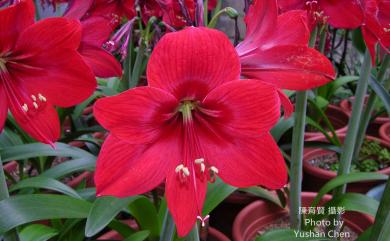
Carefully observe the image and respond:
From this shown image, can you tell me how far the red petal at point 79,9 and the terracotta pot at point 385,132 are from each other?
4.84 ft

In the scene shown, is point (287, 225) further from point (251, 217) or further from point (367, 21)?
point (367, 21)

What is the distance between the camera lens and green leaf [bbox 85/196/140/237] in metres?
0.71

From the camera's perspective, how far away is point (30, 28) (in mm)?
570

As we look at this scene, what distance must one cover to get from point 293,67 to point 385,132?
1538mm

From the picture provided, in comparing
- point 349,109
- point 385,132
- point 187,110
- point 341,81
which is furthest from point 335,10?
point 349,109

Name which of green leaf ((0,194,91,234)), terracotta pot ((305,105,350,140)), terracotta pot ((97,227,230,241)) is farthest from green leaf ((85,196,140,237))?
terracotta pot ((305,105,350,140))

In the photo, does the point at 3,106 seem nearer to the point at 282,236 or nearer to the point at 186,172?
the point at 186,172

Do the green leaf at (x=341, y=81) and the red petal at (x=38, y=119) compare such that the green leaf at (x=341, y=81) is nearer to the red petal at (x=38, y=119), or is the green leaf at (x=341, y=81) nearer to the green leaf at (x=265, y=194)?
the green leaf at (x=265, y=194)

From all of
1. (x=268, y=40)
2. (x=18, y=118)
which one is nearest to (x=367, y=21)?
(x=268, y=40)

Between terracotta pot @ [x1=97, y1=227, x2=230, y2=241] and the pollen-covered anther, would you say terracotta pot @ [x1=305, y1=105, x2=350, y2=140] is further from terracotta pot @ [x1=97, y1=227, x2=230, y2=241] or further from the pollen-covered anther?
the pollen-covered anther

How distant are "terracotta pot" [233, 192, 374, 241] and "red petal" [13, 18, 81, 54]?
77 centimetres

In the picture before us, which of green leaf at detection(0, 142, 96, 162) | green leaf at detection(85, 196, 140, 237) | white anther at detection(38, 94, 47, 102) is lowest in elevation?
green leaf at detection(0, 142, 96, 162)

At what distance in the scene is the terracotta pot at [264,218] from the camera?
124 centimetres

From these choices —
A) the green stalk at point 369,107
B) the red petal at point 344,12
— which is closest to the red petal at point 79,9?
the red petal at point 344,12
